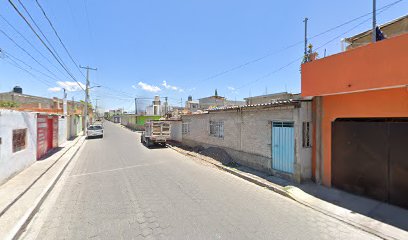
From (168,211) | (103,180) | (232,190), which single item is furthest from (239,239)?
(103,180)

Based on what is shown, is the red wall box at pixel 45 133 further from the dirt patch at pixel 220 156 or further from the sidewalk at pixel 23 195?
the dirt patch at pixel 220 156

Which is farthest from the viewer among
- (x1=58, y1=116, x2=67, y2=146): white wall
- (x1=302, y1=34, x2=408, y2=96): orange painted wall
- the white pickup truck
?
(x1=58, y1=116, x2=67, y2=146): white wall

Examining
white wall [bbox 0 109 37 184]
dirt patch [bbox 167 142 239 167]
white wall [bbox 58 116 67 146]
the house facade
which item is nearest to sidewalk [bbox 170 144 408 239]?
the house facade

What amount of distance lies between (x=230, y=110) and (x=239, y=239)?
26.9 feet

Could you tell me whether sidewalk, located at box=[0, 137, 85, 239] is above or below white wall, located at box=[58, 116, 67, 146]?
below

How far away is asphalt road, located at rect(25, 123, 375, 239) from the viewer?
4.36 metres

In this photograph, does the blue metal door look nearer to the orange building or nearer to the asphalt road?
the orange building

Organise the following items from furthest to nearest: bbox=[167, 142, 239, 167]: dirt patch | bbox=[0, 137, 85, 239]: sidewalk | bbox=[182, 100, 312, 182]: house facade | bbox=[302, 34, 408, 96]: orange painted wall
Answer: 1. bbox=[167, 142, 239, 167]: dirt patch
2. bbox=[182, 100, 312, 182]: house facade
3. bbox=[302, 34, 408, 96]: orange painted wall
4. bbox=[0, 137, 85, 239]: sidewalk

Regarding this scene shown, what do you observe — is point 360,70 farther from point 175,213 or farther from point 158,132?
point 158,132

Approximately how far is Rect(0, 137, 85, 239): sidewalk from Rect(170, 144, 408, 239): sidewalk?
21.6 feet

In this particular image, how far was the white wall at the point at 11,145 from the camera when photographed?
289 inches

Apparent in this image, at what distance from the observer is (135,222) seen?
4.76 m

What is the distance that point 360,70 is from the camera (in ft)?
18.9

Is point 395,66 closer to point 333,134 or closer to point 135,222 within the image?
point 333,134
